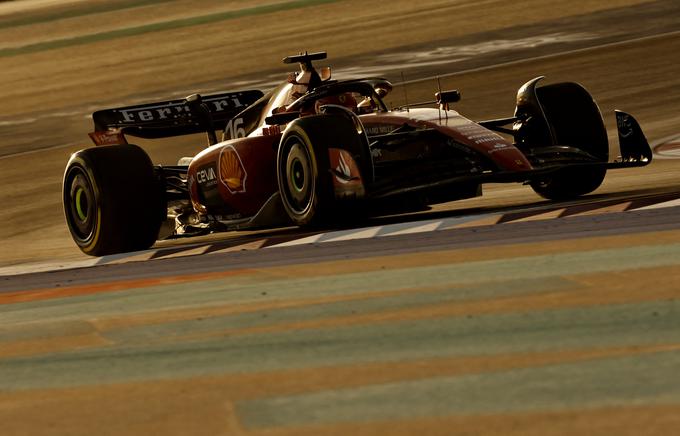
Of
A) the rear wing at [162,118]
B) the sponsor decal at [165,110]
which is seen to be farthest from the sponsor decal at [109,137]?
the sponsor decal at [165,110]

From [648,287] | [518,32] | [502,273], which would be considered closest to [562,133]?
[502,273]

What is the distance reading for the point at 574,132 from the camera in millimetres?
10766

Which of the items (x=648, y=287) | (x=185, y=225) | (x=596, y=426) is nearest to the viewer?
(x=596, y=426)

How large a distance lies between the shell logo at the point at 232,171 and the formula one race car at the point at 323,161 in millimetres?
14

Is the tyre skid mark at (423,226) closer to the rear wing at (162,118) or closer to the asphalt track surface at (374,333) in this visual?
the asphalt track surface at (374,333)

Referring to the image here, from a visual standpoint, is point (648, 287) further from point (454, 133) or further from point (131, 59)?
point (131, 59)

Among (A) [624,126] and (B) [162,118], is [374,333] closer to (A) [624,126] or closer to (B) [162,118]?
(A) [624,126]

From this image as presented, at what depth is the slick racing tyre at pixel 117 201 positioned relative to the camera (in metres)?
10.6

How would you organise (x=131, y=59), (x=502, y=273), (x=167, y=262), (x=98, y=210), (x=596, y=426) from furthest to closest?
(x=131, y=59), (x=98, y=210), (x=167, y=262), (x=502, y=273), (x=596, y=426)

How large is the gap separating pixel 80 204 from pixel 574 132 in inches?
155

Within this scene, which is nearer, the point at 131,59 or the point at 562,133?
the point at 562,133

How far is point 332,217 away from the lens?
957cm

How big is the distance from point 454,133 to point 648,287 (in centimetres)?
438

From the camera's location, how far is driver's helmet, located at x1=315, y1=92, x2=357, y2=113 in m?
10.7
